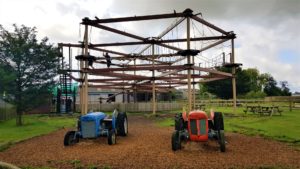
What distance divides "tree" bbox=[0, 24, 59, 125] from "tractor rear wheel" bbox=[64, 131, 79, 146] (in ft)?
38.3

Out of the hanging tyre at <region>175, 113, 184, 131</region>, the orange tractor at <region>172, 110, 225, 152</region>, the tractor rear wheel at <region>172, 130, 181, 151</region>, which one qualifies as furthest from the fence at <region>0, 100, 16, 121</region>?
the tractor rear wheel at <region>172, 130, 181, 151</region>

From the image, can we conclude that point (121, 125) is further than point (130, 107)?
No

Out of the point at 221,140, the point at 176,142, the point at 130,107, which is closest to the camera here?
the point at 221,140

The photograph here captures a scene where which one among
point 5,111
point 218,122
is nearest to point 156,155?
point 218,122

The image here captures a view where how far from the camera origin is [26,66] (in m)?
23.8

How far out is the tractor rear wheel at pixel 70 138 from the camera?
1241 cm

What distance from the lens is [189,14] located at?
68.5 feet

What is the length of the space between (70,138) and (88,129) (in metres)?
0.87

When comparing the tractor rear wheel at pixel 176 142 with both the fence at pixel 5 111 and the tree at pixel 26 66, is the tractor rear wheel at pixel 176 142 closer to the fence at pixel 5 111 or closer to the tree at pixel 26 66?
the tree at pixel 26 66

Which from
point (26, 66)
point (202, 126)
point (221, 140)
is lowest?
point (221, 140)

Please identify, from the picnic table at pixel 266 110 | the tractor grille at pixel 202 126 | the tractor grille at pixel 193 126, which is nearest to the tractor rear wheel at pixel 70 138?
the tractor grille at pixel 193 126

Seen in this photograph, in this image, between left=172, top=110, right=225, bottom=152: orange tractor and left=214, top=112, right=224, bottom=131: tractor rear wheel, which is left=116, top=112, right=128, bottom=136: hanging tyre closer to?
left=172, top=110, right=225, bottom=152: orange tractor

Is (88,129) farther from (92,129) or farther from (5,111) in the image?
(5,111)

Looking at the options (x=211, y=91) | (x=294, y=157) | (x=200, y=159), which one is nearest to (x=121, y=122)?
(x=200, y=159)
